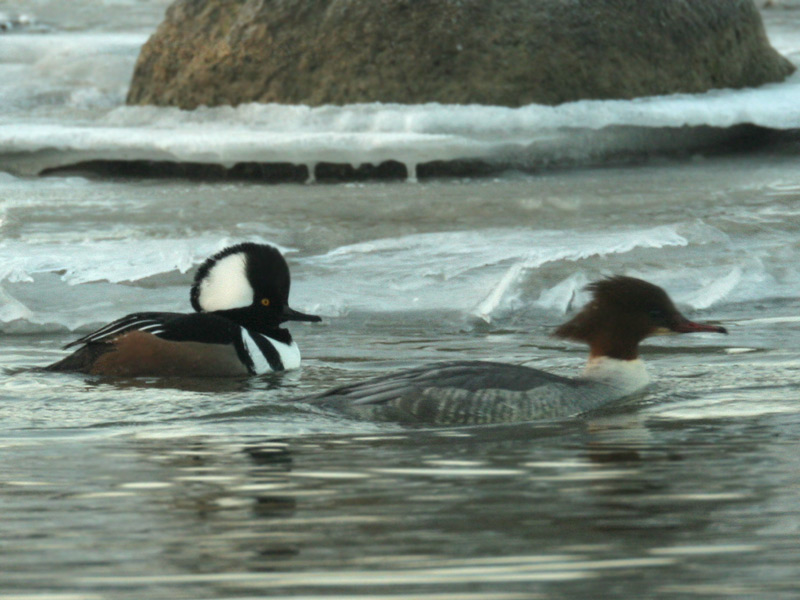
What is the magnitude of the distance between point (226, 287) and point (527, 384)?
1812mm

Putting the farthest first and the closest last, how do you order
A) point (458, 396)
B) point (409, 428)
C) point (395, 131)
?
point (395, 131) < point (458, 396) < point (409, 428)

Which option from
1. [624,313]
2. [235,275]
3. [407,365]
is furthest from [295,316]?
[624,313]

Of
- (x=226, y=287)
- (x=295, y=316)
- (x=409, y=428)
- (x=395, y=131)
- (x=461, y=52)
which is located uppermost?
(x=461, y=52)

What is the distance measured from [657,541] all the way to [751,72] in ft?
32.3

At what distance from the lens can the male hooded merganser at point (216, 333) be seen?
5.91 meters

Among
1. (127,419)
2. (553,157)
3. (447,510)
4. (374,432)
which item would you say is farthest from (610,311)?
(553,157)

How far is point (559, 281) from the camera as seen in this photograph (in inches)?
286

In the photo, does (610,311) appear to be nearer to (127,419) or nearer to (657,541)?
(127,419)

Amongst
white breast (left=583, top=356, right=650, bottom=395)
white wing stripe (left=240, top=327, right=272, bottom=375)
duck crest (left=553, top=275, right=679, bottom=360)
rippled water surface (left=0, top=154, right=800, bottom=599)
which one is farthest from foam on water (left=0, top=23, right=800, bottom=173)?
white breast (left=583, top=356, right=650, bottom=395)

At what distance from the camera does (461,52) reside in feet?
37.3

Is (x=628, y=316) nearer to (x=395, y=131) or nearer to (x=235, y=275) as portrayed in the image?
(x=235, y=275)

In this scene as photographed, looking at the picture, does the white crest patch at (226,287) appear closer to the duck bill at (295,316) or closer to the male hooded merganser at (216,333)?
the male hooded merganser at (216,333)

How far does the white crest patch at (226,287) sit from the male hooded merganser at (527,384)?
1.26 m

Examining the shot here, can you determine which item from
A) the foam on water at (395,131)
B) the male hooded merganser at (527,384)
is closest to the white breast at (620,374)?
the male hooded merganser at (527,384)
